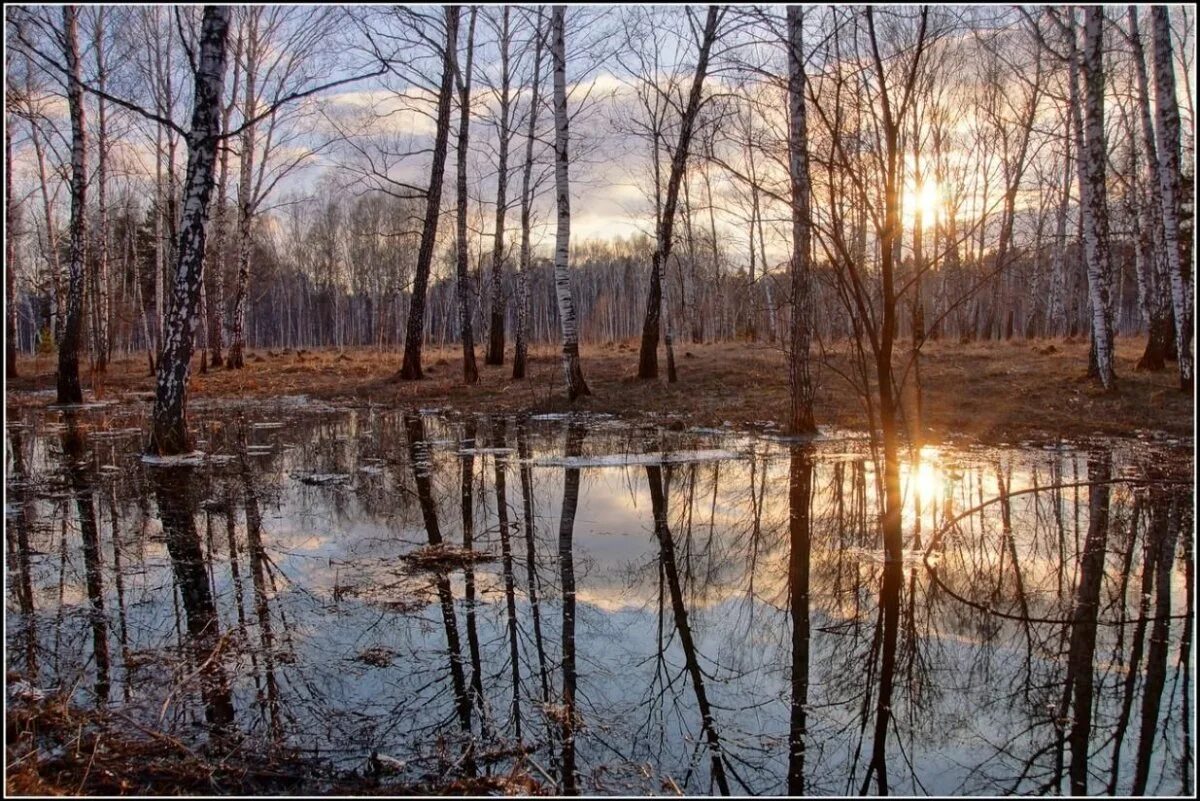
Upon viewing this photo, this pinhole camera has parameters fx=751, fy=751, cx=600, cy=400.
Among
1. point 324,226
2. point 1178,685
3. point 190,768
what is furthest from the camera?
point 324,226

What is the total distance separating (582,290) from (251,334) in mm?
36464

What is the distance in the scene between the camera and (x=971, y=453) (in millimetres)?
8719

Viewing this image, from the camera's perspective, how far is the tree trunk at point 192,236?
812 centimetres

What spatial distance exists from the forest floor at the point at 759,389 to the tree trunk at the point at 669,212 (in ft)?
2.45

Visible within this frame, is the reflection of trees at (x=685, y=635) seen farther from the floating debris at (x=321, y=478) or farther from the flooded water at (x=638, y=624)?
the floating debris at (x=321, y=478)

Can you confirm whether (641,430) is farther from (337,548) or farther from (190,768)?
(190,768)

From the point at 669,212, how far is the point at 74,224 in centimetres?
1107

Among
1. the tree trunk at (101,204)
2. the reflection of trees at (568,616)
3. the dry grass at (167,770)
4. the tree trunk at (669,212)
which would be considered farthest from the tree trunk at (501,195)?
the dry grass at (167,770)

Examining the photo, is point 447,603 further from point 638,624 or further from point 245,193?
point 245,193

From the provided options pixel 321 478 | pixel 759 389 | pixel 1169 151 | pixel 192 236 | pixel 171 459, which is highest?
pixel 1169 151

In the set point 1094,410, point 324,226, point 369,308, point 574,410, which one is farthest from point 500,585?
point 369,308

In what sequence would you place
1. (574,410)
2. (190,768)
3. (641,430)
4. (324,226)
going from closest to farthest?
(190,768) < (641,430) < (574,410) < (324,226)

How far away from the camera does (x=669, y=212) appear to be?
1529 cm

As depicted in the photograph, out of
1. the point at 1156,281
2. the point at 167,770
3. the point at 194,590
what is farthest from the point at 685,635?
the point at 1156,281
